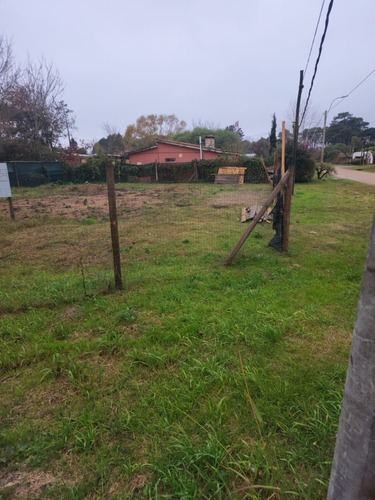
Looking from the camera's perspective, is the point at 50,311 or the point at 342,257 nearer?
the point at 50,311

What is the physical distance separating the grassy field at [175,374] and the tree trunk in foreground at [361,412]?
543 mm

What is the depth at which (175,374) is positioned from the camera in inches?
86.0

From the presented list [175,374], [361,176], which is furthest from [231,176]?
[175,374]

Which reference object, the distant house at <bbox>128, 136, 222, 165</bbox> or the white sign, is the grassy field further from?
the distant house at <bbox>128, 136, 222, 165</bbox>

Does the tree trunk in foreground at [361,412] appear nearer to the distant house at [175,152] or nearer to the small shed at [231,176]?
the small shed at [231,176]

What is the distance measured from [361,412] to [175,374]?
5.13ft

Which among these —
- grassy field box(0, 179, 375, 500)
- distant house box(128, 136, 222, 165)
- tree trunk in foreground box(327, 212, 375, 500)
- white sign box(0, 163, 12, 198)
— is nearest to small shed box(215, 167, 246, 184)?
distant house box(128, 136, 222, 165)

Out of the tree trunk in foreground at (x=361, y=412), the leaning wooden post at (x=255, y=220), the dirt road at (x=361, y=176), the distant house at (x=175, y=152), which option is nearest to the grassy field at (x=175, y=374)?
the leaning wooden post at (x=255, y=220)

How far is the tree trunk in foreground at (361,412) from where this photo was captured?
779mm

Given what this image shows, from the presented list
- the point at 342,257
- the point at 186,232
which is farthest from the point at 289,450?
the point at 186,232

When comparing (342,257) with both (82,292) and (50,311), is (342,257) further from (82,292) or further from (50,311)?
(50,311)

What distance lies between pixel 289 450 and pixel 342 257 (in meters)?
3.96

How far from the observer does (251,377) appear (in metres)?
2.06

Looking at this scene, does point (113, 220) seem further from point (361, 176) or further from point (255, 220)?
point (361, 176)
